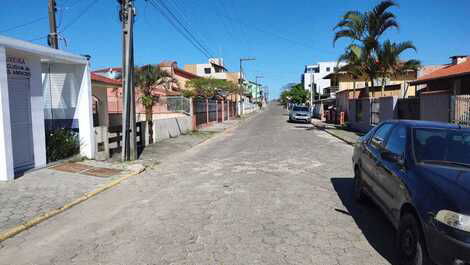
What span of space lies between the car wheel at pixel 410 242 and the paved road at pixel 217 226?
32 centimetres

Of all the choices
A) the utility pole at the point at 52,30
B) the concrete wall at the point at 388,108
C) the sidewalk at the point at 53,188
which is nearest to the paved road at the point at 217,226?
the sidewalk at the point at 53,188

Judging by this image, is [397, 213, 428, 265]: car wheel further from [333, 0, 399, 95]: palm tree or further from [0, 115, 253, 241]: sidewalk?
[333, 0, 399, 95]: palm tree

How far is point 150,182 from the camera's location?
8.97 meters

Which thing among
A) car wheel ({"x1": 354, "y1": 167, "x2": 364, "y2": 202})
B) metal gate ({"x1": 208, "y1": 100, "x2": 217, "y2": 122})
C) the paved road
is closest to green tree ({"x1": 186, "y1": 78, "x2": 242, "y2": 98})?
metal gate ({"x1": 208, "y1": 100, "x2": 217, "y2": 122})

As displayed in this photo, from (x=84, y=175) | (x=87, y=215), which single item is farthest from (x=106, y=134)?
(x=87, y=215)

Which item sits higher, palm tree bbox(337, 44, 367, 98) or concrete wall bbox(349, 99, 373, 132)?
palm tree bbox(337, 44, 367, 98)

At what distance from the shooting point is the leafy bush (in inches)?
405

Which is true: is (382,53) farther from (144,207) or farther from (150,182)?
(144,207)

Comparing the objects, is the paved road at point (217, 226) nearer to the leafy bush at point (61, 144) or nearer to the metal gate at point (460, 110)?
the leafy bush at point (61, 144)

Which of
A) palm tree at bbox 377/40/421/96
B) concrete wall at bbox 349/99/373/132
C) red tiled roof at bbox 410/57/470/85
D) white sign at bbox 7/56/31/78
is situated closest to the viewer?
white sign at bbox 7/56/31/78

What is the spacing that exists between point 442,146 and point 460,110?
938 cm

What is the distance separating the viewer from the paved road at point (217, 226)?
4359 millimetres

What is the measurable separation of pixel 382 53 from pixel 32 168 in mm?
18564

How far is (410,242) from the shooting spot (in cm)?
376
